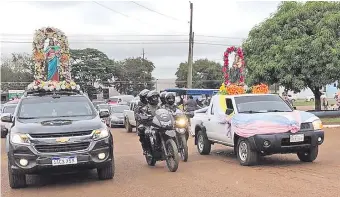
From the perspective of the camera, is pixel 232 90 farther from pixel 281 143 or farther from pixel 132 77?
pixel 132 77

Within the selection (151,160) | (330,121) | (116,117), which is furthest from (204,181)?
(116,117)

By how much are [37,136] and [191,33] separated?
25.3 meters

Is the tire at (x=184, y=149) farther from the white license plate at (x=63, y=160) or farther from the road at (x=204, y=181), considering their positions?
the white license plate at (x=63, y=160)

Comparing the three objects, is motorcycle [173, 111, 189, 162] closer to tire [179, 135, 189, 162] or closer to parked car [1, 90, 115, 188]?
tire [179, 135, 189, 162]

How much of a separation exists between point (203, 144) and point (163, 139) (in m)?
3.10

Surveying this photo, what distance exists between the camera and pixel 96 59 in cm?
7125

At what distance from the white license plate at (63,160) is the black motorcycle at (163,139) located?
2367mm

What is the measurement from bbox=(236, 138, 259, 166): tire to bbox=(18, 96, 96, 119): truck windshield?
11.1 ft

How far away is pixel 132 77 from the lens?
253 feet

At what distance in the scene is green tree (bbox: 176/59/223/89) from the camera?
259ft

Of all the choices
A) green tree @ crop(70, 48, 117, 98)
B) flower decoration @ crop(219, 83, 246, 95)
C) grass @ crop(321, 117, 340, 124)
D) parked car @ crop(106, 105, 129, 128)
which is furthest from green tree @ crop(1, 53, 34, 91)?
flower decoration @ crop(219, 83, 246, 95)

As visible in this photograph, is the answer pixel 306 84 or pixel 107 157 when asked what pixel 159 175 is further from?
pixel 306 84

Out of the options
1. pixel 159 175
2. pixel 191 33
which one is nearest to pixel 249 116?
pixel 159 175

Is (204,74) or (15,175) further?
(204,74)
